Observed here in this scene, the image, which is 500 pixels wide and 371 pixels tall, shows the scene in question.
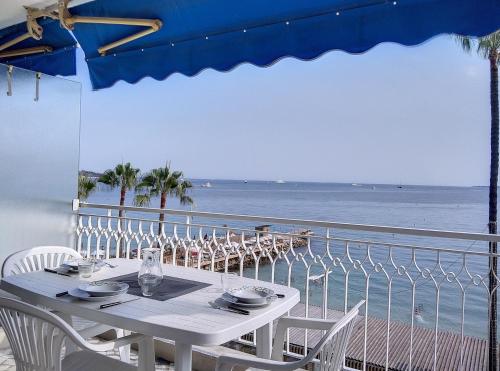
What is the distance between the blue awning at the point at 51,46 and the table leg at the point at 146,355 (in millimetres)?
2326

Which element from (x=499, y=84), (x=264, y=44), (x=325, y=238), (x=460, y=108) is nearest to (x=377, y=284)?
(x=499, y=84)

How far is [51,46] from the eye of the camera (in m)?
3.22

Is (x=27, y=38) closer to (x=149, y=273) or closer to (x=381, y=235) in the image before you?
(x=149, y=273)

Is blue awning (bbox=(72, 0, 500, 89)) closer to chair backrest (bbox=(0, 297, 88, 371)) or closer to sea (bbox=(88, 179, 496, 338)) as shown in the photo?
sea (bbox=(88, 179, 496, 338))

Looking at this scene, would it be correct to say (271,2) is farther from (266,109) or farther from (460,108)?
(266,109)

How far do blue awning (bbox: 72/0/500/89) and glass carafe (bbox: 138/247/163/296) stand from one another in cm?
117

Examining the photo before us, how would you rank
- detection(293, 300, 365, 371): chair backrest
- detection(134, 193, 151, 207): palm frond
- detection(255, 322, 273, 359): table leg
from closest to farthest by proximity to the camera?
detection(293, 300, 365, 371): chair backrest, detection(255, 322, 273, 359): table leg, detection(134, 193, 151, 207): palm frond

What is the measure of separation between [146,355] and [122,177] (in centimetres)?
1828

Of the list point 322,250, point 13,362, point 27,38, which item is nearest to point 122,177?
point 27,38

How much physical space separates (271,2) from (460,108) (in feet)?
101

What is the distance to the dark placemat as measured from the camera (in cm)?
189

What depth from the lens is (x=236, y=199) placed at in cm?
4525

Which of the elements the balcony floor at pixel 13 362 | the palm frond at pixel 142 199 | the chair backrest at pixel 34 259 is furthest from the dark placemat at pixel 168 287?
the palm frond at pixel 142 199

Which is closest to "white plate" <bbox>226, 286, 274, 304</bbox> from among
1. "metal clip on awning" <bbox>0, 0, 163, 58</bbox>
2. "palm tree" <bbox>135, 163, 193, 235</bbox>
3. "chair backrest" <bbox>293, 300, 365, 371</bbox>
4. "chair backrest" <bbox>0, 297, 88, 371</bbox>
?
"chair backrest" <bbox>293, 300, 365, 371</bbox>
